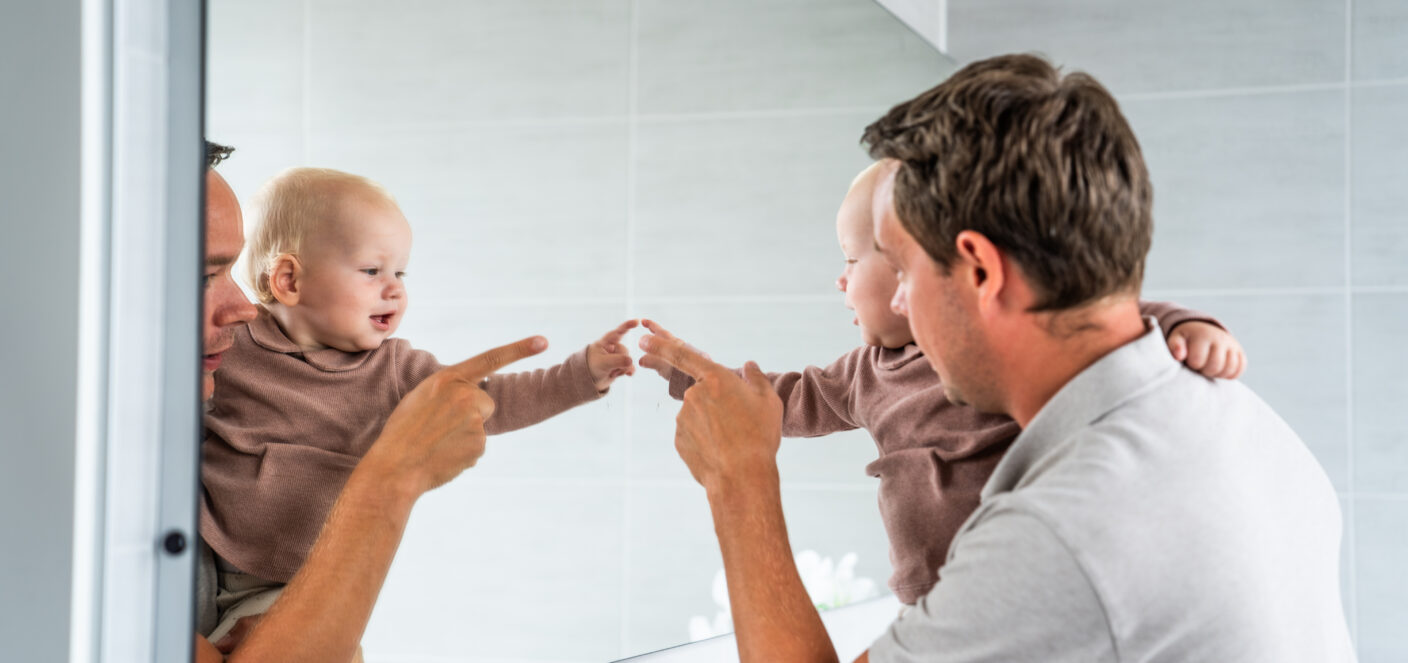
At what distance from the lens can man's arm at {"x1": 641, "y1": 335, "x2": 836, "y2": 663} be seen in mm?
959

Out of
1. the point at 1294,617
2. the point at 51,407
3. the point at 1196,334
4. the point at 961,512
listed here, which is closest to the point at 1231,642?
the point at 1294,617

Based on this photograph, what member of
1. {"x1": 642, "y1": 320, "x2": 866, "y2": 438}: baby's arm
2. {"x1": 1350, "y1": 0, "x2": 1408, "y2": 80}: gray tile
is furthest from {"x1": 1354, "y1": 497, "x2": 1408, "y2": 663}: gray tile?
{"x1": 642, "y1": 320, "x2": 866, "y2": 438}: baby's arm

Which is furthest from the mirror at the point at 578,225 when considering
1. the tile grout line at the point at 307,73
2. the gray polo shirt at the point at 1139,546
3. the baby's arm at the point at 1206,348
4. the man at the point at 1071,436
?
the baby's arm at the point at 1206,348

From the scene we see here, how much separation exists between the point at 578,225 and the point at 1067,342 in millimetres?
417

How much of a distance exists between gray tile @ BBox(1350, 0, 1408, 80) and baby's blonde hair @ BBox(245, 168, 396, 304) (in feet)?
6.26

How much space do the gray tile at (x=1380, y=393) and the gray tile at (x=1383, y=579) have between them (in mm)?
47

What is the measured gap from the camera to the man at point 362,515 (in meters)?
0.80

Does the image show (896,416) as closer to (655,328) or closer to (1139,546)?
(655,328)

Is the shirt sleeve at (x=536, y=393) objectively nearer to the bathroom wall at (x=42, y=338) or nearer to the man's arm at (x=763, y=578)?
the man's arm at (x=763, y=578)

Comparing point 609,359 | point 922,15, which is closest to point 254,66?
point 609,359

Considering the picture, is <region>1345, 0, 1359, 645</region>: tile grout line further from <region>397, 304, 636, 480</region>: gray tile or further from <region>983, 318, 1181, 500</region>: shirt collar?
<region>397, 304, 636, 480</region>: gray tile

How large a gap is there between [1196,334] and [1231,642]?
0.96 ft

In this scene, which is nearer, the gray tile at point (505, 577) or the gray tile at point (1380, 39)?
the gray tile at point (505, 577)

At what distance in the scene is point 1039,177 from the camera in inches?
32.3
